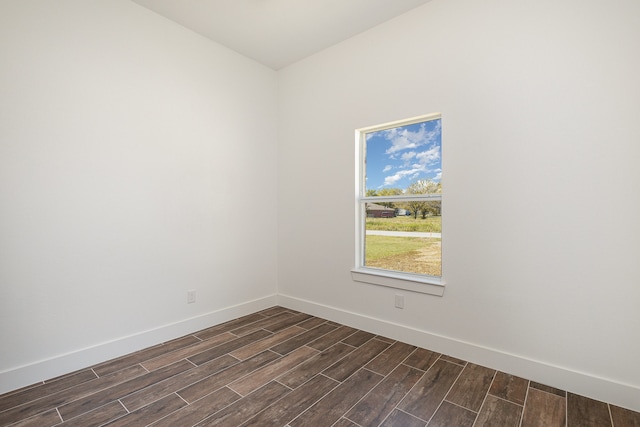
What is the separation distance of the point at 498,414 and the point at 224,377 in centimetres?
174

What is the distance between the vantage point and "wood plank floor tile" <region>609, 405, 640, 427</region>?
1.71 meters

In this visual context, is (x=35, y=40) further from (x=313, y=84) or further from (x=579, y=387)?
(x=579, y=387)

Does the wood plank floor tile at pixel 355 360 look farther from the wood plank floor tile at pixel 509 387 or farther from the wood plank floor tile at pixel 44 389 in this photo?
the wood plank floor tile at pixel 44 389

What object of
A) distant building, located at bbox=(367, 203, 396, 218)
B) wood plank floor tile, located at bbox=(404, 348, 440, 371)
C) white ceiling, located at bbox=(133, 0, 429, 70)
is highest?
white ceiling, located at bbox=(133, 0, 429, 70)

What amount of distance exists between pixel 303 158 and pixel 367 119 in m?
0.90

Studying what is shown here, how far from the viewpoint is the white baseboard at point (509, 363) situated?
1887mm

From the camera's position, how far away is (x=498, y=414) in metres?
1.79

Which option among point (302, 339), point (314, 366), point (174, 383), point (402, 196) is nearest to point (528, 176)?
point (402, 196)

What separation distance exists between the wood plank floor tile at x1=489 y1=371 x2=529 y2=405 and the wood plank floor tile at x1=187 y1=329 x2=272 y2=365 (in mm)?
1865

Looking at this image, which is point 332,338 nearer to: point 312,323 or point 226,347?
point 312,323

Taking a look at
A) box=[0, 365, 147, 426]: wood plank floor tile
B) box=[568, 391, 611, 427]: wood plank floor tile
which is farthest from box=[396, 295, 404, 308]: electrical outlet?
box=[0, 365, 147, 426]: wood plank floor tile

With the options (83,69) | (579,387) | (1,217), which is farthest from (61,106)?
(579,387)

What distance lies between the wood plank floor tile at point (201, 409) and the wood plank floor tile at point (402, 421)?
0.92 m

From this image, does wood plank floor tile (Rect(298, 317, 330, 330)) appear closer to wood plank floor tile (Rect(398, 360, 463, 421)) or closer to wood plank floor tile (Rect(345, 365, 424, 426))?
wood plank floor tile (Rect(345, 365, 424, 426))
